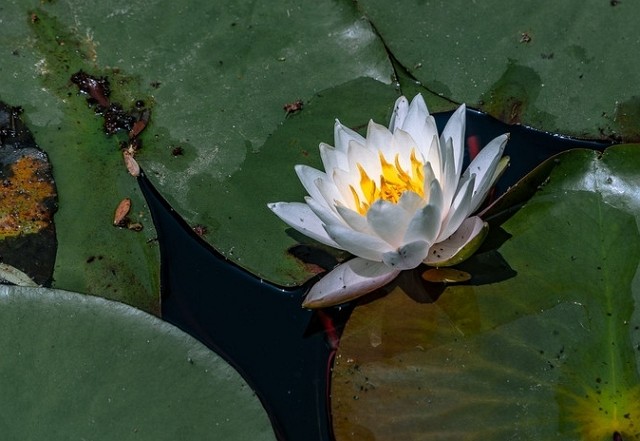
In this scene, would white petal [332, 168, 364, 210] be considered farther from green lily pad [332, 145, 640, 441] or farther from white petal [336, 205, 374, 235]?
green lily pad [332, 145, 640, 441]

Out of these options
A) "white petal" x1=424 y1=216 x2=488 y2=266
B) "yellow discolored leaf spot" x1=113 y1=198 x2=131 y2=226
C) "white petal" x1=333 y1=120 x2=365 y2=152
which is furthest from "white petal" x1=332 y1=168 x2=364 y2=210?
"yellow discolored leaf spot" x1=113 y1=198 x2=131 y2=226

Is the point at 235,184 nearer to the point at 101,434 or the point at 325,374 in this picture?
the point at 325,374

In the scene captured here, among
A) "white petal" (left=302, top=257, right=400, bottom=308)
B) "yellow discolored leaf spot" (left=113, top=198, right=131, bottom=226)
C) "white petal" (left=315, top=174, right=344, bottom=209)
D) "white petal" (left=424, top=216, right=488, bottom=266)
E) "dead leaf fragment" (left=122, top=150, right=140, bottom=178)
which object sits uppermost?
"white petal" (left=315, top=174, right=344, bottom=209)

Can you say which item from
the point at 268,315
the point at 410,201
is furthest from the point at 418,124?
the point at 268,315

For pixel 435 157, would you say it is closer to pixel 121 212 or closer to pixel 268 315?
pixel 268 315

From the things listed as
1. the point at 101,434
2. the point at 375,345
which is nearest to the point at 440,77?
the point at 375,345

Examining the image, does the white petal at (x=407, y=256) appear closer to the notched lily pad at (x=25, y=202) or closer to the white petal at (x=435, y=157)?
the white petal at (x=435, y=157)

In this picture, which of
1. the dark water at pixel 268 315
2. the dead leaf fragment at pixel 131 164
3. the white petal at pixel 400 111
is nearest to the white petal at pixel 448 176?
the white petal at pixel 400 111
